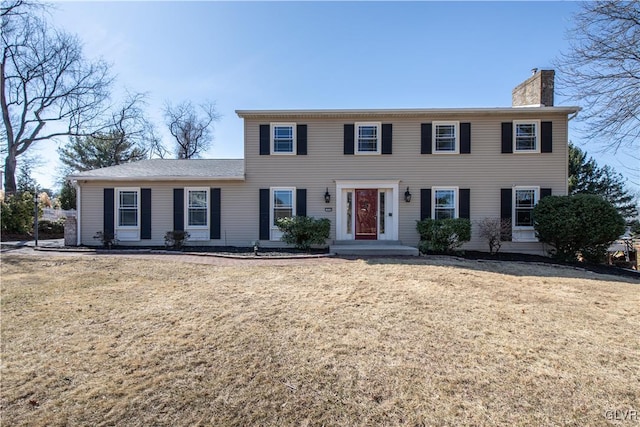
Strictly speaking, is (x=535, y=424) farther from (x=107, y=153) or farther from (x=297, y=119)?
(x=107, y=153)

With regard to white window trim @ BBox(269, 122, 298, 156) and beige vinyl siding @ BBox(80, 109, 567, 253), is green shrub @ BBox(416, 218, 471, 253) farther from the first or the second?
white window trim @ BBox(269, 122, 298, 156)

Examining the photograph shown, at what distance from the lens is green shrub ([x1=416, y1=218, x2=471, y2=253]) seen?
1029 centimetres

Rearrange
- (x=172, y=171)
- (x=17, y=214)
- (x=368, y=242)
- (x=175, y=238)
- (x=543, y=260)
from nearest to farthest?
1. (x=543, y=260)
2. (x=175, y=238)
3. (x=368, y=242)
4. (x=172, y=171)
5. (x=17, y=214)

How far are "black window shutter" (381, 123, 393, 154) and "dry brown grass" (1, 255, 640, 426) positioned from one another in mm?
6631

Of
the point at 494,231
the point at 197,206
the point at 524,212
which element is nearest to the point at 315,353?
the point at 494,231

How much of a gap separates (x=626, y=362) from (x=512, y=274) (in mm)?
4607

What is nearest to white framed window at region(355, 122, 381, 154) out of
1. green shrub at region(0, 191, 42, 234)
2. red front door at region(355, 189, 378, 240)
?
red front door at region(355, 189, 378, 240)

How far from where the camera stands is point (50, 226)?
17.0 metres

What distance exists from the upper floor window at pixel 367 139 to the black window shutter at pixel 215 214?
225 inches

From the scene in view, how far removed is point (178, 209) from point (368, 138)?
7.86 meters

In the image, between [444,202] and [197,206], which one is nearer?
[444,202]

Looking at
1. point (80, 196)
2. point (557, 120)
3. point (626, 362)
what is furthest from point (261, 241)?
point (557, 120)

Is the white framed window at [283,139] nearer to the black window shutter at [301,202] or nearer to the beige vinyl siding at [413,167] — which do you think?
the beige vinyl siding at [413,167]

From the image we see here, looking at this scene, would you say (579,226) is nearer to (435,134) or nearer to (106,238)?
(435,134)
